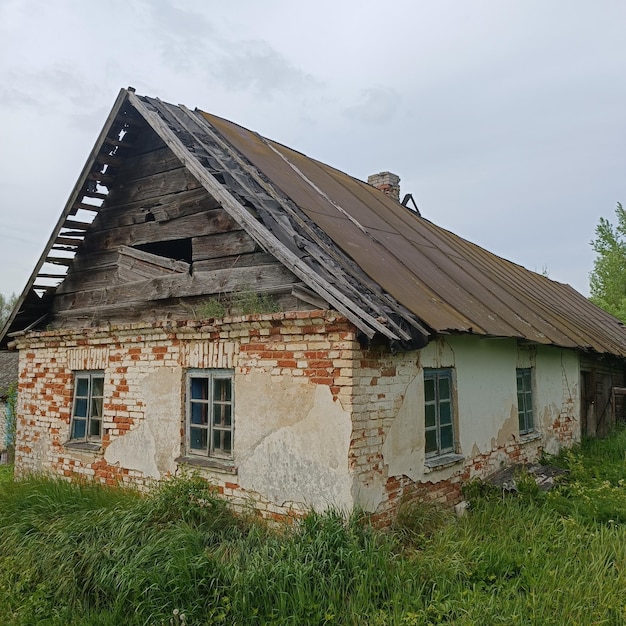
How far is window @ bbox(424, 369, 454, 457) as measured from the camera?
6262 mm

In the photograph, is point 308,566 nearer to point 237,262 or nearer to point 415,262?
point 237,262

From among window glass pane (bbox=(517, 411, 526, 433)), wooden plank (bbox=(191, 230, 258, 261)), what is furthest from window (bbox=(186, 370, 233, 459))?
window glass pane (bbox=(517, 411, 526, 433))

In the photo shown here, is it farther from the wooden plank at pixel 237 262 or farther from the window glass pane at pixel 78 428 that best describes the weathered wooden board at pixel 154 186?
the window glass pane at pixel 78 428

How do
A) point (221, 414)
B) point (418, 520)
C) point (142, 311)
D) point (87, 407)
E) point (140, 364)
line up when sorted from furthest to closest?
point (87, 407), point (142, 311), point (140, 364), point (221, 414), point (418, 520)

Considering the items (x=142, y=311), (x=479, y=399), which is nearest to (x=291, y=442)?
(x=479, y=399)

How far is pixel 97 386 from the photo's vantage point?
779cm

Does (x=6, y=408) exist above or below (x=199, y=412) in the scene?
below

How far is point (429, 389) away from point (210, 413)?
2.37 m

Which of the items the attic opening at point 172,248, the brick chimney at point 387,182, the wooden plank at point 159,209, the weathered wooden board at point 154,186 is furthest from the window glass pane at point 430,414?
the brick chimney at point 387,182

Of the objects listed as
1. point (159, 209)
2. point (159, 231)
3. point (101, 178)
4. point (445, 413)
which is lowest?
point (445, 413)

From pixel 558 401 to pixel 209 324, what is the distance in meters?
6.19

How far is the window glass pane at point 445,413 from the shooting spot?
254 inches

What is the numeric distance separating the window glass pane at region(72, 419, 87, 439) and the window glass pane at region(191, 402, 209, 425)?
2.27 metres

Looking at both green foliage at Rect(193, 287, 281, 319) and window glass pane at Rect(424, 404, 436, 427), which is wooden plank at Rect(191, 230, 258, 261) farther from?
window glass pane at Rect(424, 404, 436, 427)
